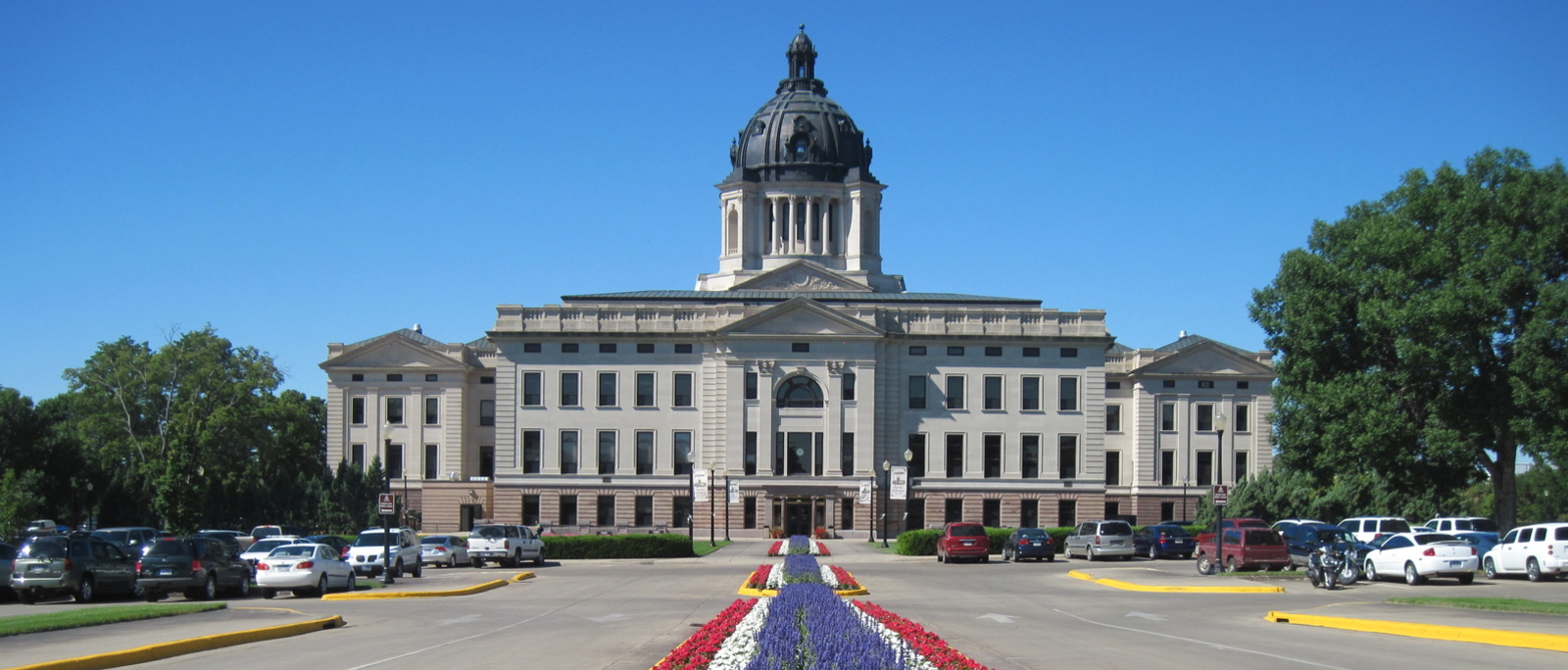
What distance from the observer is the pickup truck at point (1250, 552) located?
4153 centimetres

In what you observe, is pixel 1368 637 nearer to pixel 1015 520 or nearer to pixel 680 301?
pixel 1015 520

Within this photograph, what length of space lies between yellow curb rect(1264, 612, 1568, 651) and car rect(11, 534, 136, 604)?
24.9 meters

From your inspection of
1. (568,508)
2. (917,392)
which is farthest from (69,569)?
(917,392)

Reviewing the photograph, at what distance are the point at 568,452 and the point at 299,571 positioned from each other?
52569mm

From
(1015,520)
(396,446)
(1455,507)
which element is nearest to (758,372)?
(1015,520)

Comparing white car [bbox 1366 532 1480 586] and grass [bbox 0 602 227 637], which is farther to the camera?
white car [bbox 1366 532 1480 586]

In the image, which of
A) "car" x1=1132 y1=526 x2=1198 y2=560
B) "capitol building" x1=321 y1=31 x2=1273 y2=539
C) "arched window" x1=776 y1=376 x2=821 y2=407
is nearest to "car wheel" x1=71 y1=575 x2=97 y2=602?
"car" x1=1132 y1=526 x2=1198 y2=560

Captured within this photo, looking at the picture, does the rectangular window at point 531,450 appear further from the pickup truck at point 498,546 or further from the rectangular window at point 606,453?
the pickup truck at point 498,546

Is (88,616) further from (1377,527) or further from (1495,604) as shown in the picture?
(1377,527)

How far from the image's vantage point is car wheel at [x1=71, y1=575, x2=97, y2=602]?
32.2 metres

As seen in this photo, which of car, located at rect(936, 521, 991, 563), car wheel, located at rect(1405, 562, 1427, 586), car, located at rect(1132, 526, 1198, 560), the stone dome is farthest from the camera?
the stone dome

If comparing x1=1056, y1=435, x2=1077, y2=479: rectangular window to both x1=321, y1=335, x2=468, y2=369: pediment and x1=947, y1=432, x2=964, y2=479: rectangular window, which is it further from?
x1=321, y1=335, x2=468, y2=369: pediment

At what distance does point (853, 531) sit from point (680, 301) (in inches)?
790

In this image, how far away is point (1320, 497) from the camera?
3031 inches
